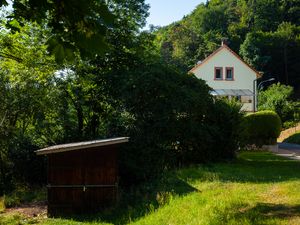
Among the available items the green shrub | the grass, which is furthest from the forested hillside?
the green shrub

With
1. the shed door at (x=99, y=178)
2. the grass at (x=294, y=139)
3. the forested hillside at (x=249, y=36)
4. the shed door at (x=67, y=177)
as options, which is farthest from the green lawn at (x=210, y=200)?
the forested hillside at (x=249, y=36)

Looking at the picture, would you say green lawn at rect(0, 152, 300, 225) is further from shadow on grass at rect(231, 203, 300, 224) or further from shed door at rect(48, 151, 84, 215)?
shed door at rect(48, 151, 84, 215)

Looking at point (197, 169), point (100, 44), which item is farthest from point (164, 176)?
point (100, 44)

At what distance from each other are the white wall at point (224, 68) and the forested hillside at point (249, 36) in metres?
18.3

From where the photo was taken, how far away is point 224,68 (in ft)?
152

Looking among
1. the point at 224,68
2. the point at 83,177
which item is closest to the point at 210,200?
the point at 83,177

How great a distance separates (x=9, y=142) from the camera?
18625 mm

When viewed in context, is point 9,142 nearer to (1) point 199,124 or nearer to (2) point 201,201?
(1) point 199,124

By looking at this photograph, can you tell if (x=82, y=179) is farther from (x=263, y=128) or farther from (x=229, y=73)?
(x=229, y=73)

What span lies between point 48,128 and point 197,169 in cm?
727

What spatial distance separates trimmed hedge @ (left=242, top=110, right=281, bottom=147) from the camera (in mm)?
25600

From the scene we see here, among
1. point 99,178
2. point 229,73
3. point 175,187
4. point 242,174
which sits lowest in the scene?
point 175,187

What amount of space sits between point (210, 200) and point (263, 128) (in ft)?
56.4

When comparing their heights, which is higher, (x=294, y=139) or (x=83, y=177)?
(x=294, y=139)
